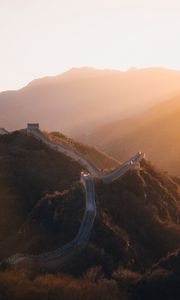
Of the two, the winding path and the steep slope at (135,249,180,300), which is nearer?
the steep slope at (135,249,180,300)

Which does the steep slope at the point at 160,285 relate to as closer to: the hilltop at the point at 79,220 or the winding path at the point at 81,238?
the hilltop at the point at 79,220

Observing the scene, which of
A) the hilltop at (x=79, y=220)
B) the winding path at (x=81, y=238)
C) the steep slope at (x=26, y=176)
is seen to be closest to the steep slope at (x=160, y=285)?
the hilltop at (x=79, y=220)

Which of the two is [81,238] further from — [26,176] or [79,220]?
[26,176]

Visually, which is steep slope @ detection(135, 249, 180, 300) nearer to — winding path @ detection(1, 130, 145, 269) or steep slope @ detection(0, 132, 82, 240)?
winding path @ detection(1, 130, 145, 269)

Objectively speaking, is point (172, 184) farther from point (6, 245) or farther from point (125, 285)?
point (125, 285)

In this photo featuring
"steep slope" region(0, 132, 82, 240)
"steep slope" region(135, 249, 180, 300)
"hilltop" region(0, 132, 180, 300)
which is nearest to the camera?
"steep slope" region(135, 249, 180, 300)

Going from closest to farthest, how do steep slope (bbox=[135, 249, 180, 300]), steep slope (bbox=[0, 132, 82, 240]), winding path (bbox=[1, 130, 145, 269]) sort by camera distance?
steep slope (bbox=[135, 249, 180, 300]) < winding path (bbox=[1, 130, 145, 269]) < steep slope (bbox=[0, 132, 82, 240])

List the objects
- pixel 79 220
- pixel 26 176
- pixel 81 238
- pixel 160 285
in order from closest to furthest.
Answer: pixel 160 285 → pixel 81 238 → pixel 79 220 → pixel 26 176

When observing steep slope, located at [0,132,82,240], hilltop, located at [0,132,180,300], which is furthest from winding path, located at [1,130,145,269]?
steep slope, located at [0,132,82,240]

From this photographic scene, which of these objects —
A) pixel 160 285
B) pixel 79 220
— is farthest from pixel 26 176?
pixel 160 285

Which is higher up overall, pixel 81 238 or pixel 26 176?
pixel 26 176

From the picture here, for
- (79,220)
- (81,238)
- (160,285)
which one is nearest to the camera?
(160,285)
